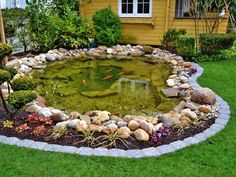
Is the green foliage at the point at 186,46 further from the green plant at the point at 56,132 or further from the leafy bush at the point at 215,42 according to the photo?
the green plant at the point at 56,132

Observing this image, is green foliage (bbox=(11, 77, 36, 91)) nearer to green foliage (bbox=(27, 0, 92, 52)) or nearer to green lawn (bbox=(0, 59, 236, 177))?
green lawn (bbox=(0, 59, 236, 177))

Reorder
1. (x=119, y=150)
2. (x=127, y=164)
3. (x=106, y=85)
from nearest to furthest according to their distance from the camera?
(x=127, y=164) → (x=119, y=150) → (x=106, y=85)

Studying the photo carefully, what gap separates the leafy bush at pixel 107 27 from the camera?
30.2 ft

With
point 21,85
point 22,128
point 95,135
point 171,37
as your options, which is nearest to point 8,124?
point 22,128

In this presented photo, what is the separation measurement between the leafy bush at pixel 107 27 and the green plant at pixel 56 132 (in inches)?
234

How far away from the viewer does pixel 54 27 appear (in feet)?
28.3

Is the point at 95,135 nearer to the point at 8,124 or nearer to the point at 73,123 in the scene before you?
the point at 73,123

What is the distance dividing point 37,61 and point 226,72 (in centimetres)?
488

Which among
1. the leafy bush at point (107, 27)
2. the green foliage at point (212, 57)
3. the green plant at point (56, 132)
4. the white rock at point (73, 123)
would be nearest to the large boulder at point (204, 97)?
the white rock at point (73, 123)

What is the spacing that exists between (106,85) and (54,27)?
3.61 m

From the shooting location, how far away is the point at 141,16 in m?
9.58

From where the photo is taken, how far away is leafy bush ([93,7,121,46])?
9.20 meters

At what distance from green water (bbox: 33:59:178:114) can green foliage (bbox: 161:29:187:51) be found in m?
1.31

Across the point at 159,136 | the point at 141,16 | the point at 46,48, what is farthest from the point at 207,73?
the point at 46,48
